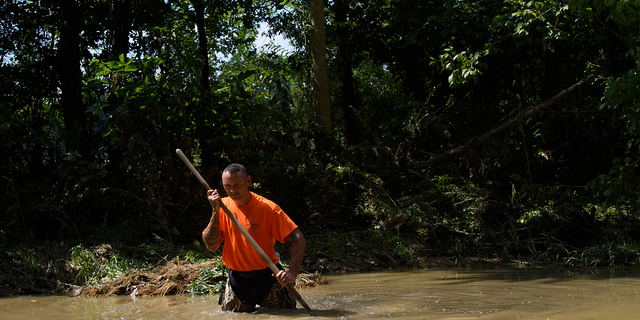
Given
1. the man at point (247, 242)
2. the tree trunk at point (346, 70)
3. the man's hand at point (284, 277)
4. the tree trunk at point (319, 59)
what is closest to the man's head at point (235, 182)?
the man at point (247, 242)

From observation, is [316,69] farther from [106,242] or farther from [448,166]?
[106,242]

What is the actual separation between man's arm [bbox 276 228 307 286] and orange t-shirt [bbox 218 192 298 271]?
0.07 meters

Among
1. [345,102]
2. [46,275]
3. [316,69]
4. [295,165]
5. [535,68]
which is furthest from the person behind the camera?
Result: [345,102]

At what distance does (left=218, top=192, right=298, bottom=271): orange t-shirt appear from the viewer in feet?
15.5

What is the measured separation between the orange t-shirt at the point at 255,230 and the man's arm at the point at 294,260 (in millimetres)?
72

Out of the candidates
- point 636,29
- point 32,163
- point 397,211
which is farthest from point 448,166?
point 32,163

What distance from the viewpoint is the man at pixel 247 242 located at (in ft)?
15.3

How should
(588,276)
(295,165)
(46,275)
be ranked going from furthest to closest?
(295,165)
(46,275)
(588,276)

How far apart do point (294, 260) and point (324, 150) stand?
5.60 metres

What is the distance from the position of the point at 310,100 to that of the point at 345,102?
4415mm

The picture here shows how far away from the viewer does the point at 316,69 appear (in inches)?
439

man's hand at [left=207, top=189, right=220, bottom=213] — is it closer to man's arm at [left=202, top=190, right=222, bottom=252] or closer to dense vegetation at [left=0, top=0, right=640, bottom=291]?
man's arm at [left=202, top=190, right=222, bottom=252]

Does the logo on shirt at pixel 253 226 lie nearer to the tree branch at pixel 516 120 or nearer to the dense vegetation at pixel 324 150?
the dense vegetation at pixel 324 150

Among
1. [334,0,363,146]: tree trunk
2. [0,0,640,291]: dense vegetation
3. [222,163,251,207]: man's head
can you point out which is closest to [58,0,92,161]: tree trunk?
[0,0,640,291]: dense vegetation
